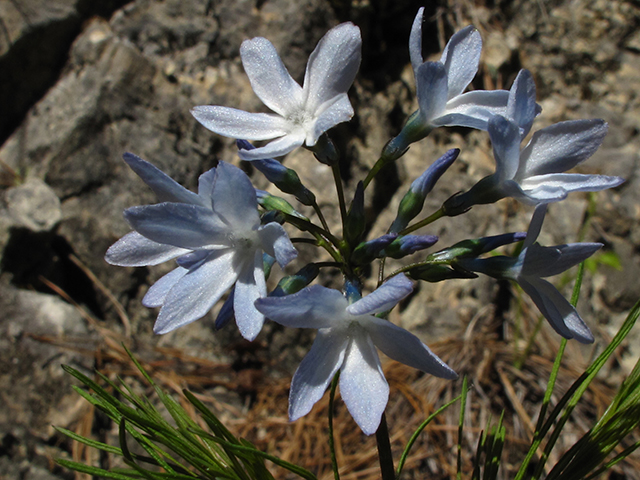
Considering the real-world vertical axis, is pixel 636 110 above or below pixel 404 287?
below

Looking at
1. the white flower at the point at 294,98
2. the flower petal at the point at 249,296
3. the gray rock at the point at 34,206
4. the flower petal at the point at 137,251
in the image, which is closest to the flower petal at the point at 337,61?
the white flower at the point at 294,98

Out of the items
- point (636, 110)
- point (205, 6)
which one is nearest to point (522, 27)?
point (636, 110)

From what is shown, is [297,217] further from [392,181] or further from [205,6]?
[205,6]

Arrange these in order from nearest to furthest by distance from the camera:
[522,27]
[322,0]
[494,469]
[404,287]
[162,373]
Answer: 1. [404,287]
2. [494,469]
3. [162,373]
4. [322,0]
5. [522,27]

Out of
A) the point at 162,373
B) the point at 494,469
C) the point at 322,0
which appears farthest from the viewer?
the point at 322,0

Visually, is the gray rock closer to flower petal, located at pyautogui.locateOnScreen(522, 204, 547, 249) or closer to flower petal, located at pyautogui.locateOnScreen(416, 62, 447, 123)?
flower petal, located at pyautogui.locateOnScreen(416, 62, 447, 123)
